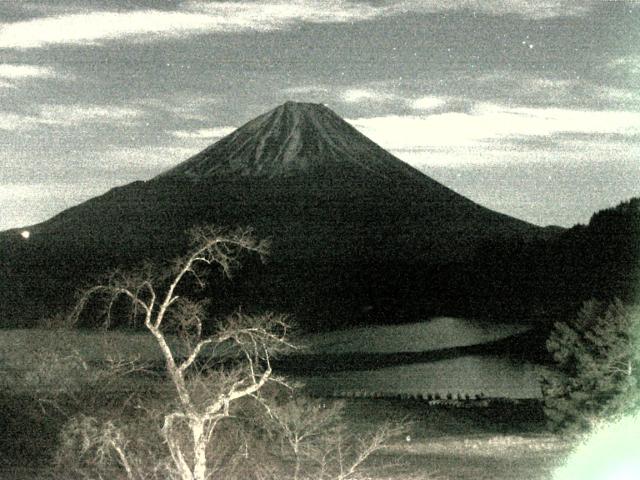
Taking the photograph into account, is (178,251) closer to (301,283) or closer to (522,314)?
(301,283)

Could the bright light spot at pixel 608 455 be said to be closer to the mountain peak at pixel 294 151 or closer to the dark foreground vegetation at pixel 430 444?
the dark foreground vegetation at pixel 430 444

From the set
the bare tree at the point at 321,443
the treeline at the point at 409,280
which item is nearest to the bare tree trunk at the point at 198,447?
the bare tree at the point at 321,443

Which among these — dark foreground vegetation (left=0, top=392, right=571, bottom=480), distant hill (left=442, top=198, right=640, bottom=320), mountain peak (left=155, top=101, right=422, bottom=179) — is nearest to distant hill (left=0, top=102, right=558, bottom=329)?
mountain peak (left=155, top=101, right=422, bottom=179)

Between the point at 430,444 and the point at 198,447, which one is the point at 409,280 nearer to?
the point at 430,444

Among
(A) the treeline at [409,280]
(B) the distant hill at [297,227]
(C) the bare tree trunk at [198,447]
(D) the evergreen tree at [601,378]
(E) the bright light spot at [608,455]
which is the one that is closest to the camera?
(C) the bare tree trunk at [198,447]

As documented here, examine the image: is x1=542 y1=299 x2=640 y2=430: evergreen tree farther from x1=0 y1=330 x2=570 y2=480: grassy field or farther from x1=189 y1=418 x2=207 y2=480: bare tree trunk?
x1=189 y1=418 x2=207 y2=480: bare tree trunk

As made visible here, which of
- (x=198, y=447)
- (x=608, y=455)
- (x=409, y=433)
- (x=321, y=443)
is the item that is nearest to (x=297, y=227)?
(x=409, y=433)

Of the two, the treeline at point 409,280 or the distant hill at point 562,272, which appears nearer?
the distant hill at point 562,272
